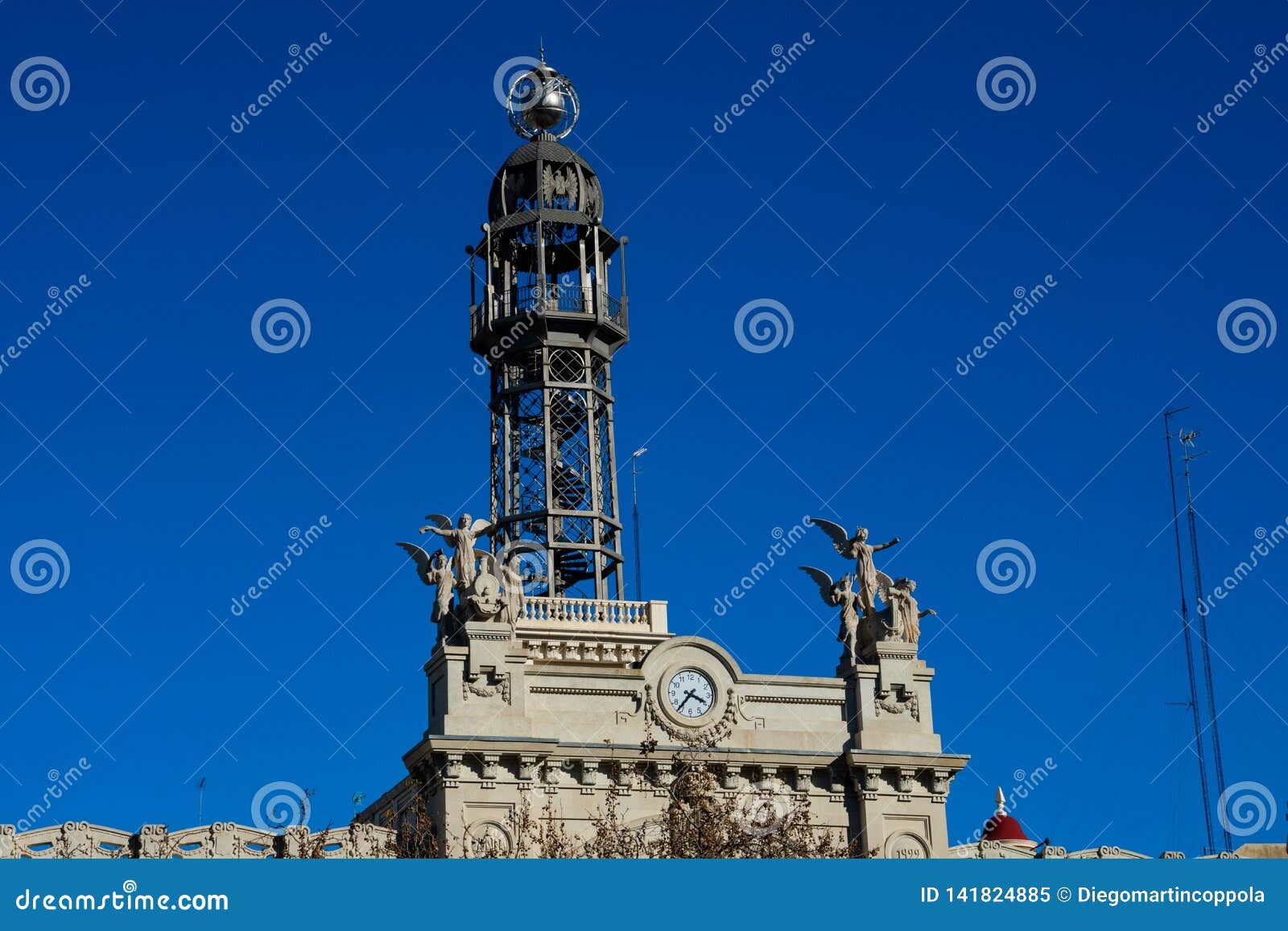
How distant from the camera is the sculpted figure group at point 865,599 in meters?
64.1

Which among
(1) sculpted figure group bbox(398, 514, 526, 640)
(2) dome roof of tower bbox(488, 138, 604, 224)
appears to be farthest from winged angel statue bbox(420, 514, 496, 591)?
(2) dome roof of tower bbox(488, 138, 604, 224)

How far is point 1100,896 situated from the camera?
32750mm

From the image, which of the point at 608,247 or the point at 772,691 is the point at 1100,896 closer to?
the point at 772,691

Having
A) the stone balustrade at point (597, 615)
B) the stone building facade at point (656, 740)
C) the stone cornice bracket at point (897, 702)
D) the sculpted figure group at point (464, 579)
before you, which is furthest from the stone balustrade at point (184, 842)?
the stone cornice bracket at point (897, 702)

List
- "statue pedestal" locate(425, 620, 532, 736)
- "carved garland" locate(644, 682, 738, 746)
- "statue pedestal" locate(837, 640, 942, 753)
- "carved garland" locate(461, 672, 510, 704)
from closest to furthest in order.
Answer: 1. "statue pedestal" locate(425, 620, 532, 736)
2. "carved garland" locate(461, 672, 510, 704)
3. "carved garland" locate(644, 682, 738, 746)
4. "statue pedestal" locate(837, 640, 942, 753)

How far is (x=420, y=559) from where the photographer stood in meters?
62.3

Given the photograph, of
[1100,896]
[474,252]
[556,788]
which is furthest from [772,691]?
[1100,896]

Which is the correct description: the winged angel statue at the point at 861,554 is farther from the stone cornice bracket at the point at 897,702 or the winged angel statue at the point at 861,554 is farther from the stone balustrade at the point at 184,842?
the stone balustrade at the point at 184,842

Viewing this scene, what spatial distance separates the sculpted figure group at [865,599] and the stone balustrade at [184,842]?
15942mm

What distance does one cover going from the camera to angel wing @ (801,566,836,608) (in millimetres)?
65125

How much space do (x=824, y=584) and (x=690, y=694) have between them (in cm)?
608

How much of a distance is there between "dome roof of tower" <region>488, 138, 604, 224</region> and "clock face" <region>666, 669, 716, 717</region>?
815 inches

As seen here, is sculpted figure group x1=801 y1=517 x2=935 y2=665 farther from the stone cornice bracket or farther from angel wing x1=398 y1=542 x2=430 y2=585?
angel wing x1=398 y1=542 x2=430 y2=585

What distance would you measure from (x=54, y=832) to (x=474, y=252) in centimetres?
3014
